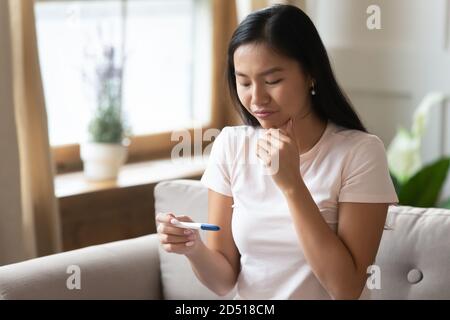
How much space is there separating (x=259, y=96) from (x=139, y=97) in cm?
159

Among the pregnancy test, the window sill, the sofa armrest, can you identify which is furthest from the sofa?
the window sill

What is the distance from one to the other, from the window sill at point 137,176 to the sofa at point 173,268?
56 centimetres

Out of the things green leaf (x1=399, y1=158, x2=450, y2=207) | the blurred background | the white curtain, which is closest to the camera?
the white curtain

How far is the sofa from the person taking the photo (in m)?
1.86

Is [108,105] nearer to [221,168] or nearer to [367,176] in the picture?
[221,168]

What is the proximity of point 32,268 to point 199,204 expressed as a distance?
43 centimetres

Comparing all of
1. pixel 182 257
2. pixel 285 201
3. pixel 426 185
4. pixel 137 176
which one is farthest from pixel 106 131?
pixel 285 201

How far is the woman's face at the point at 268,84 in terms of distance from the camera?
157 centimetres

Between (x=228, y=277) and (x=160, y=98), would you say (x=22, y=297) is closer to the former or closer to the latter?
(x=228, y=277)

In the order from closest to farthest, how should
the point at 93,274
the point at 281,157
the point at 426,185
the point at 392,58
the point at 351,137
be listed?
the point at 281,157
the point at 351,137
the point at 93,274
the point at 426,185
the point at 392,58

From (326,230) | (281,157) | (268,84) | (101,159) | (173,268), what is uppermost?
(268,84)

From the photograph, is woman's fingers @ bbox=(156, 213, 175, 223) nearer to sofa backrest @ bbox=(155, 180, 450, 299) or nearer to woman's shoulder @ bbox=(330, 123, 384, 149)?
woman's shoulder @ bbox=(330, 123, 384, 149)

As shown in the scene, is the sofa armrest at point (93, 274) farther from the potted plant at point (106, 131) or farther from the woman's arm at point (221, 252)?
the potted plant at point (106, 131)

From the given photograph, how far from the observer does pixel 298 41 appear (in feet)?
5.21
